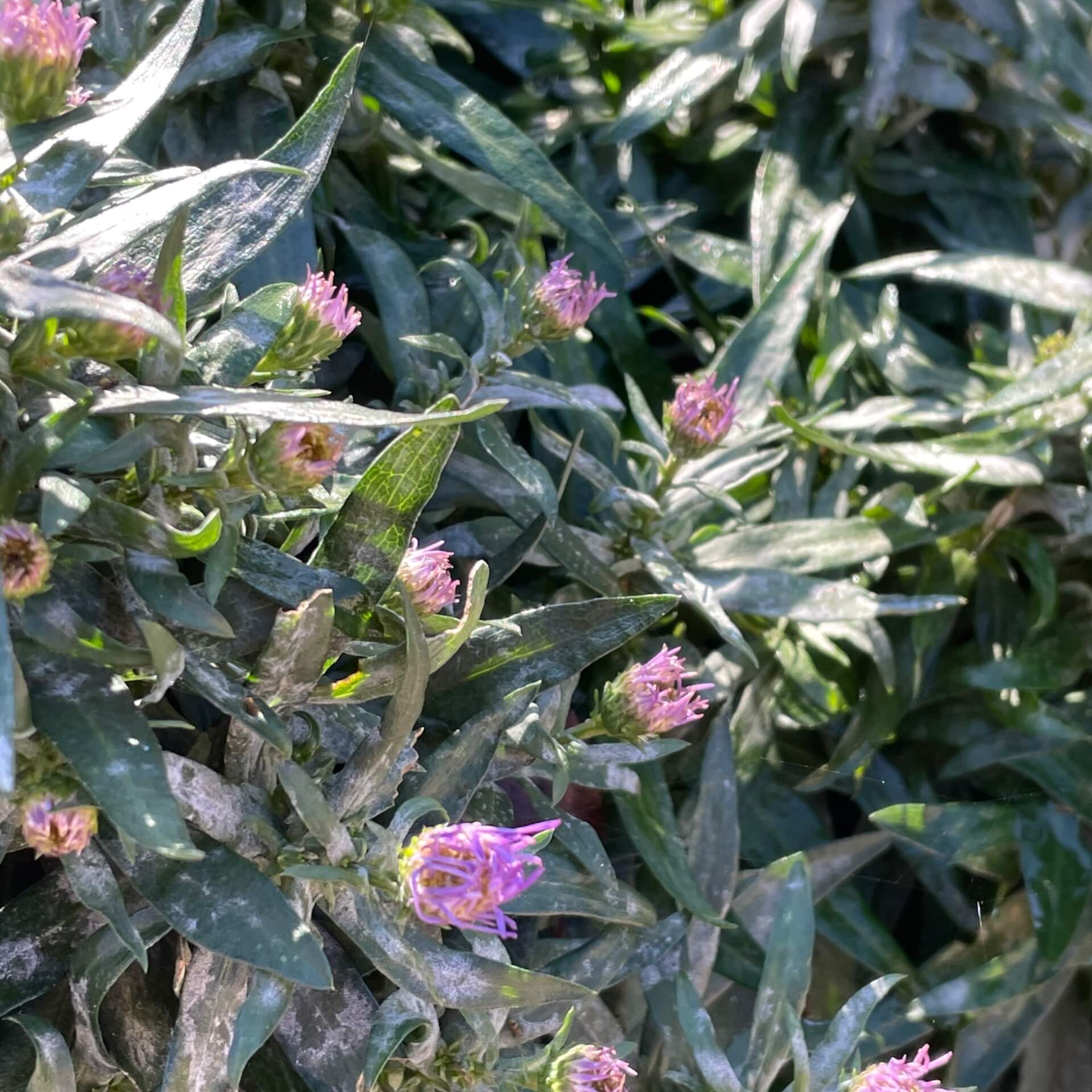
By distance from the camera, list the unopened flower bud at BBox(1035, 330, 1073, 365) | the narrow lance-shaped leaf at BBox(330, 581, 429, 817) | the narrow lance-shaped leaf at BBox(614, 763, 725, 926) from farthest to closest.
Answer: the unopened flower bud at BBox(1035, 330, 1073, 365) → the narrow lance-shaped leaf at BBox(614, 763, 725, 926) → the narrow lance-shaped leaf at BBox(330, 581, 429, 817)

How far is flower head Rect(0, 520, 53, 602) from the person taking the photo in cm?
38

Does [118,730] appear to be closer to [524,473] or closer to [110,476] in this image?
[110,476]

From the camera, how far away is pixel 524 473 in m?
0.63

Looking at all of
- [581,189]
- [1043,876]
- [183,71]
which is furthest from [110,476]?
[1043,876]

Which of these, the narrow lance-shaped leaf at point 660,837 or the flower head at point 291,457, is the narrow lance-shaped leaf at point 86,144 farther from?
the narrow lance-shaped leaf at point 660,837

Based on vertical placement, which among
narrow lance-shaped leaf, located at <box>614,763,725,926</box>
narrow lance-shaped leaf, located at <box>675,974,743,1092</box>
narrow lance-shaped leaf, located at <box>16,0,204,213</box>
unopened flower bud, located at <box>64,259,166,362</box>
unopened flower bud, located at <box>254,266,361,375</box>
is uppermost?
narrow lance-shaped leaf, located at <box>16,0,204,213</box>

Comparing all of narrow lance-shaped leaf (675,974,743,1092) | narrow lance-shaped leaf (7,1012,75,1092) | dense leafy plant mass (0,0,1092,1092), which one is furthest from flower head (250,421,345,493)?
narrow lance-shaped leaf (675,974,743,1092)

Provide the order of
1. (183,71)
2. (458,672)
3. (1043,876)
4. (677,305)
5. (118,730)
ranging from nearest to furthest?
(118,730) < (458,672) < (183,71) < (1043,876) < (677,305)

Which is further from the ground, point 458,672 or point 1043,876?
point 458,672

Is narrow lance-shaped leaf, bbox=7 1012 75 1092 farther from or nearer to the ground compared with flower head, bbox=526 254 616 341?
nearer to the ground

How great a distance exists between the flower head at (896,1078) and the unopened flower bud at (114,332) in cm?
46

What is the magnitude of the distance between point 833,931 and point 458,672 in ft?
1.23

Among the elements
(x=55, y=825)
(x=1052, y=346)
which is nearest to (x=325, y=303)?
(x=55, y=825)

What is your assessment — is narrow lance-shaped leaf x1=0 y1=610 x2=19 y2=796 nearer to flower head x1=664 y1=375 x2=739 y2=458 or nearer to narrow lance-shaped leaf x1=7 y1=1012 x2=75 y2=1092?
narrow lance-shaped leaf x1=7 y1=1012 x2=75 y2=1092
